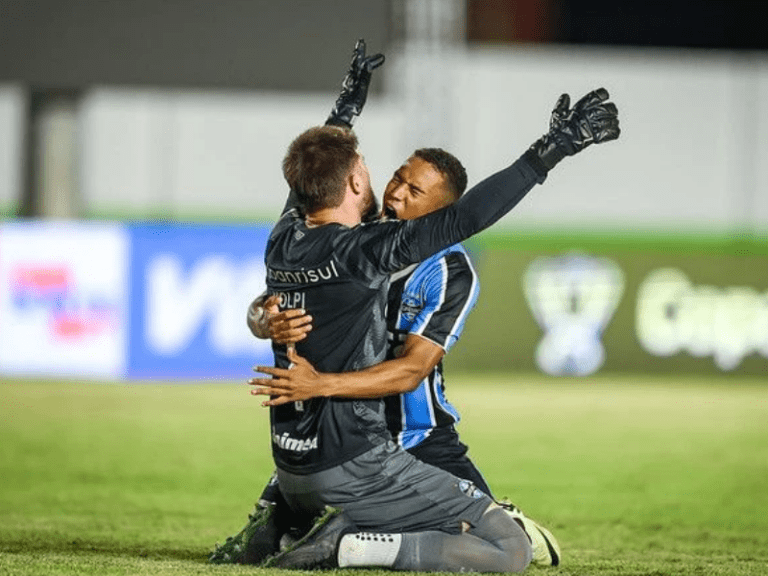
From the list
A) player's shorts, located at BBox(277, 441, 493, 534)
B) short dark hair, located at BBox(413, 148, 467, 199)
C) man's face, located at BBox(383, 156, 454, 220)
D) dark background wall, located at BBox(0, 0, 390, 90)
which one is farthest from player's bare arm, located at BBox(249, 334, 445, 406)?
dark background wall, located at BBox(0, 0, 390, 90)

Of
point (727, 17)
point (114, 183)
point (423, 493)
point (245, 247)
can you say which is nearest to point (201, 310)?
point (245, 247)

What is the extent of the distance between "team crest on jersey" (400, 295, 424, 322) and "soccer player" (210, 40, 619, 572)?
10.9 inches

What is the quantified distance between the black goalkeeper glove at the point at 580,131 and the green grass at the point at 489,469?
177cm

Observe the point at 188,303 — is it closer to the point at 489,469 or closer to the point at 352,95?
the point at 489,469

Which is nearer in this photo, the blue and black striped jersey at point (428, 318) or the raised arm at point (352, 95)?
the blue and black striped jersey at point (428, 318)

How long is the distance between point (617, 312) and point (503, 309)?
1333 millimetres

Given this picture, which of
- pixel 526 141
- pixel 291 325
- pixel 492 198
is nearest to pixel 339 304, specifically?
pixel 291 325

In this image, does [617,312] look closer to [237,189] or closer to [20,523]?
[20,523]

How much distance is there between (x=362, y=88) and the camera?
23.1 feet

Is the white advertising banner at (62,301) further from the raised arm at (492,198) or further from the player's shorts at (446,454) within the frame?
the raised arm at (492,198)

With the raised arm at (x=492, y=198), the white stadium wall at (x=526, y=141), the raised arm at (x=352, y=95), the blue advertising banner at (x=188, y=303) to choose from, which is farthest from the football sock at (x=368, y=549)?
the white stadium wall at (x=526, y=141)

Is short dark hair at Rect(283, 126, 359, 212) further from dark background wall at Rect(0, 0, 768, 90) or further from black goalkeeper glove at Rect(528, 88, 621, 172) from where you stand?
dark background wall at Rect(0, 0, 768, 90)

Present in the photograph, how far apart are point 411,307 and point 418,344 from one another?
0.29 meters

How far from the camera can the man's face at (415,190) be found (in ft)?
21.6
